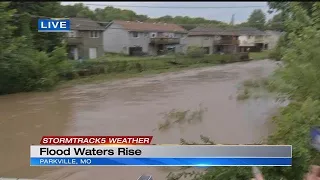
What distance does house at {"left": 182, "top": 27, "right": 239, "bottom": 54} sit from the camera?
21.8ft

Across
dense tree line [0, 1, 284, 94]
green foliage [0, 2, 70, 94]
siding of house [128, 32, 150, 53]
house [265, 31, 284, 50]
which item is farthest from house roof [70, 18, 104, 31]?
house [265, 31, 284, 50]

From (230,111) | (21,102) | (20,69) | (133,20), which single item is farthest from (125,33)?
(20,69)

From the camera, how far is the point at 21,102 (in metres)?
11.8

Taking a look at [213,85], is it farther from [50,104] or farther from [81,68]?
[50,104]

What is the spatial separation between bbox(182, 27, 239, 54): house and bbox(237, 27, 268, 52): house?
0.15m

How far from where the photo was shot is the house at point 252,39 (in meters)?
7.35

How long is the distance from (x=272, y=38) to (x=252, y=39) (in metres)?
1.73

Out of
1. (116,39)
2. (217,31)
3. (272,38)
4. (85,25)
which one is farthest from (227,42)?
(85,25)

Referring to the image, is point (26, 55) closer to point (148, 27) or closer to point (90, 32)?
point (90, 32)

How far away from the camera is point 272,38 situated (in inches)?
385

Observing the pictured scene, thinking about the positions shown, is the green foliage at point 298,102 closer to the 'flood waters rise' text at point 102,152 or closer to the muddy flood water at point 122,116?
the 'flood waters rise' text at point 102,152

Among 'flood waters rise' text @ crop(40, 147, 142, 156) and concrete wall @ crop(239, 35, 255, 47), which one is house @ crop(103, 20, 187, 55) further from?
'flood waters rise' text @ crop(40, 147, 142, 156)

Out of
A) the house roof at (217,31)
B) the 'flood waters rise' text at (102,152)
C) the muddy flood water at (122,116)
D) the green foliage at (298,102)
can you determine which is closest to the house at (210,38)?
the house roof at (217,31)

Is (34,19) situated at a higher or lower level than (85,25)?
higher
